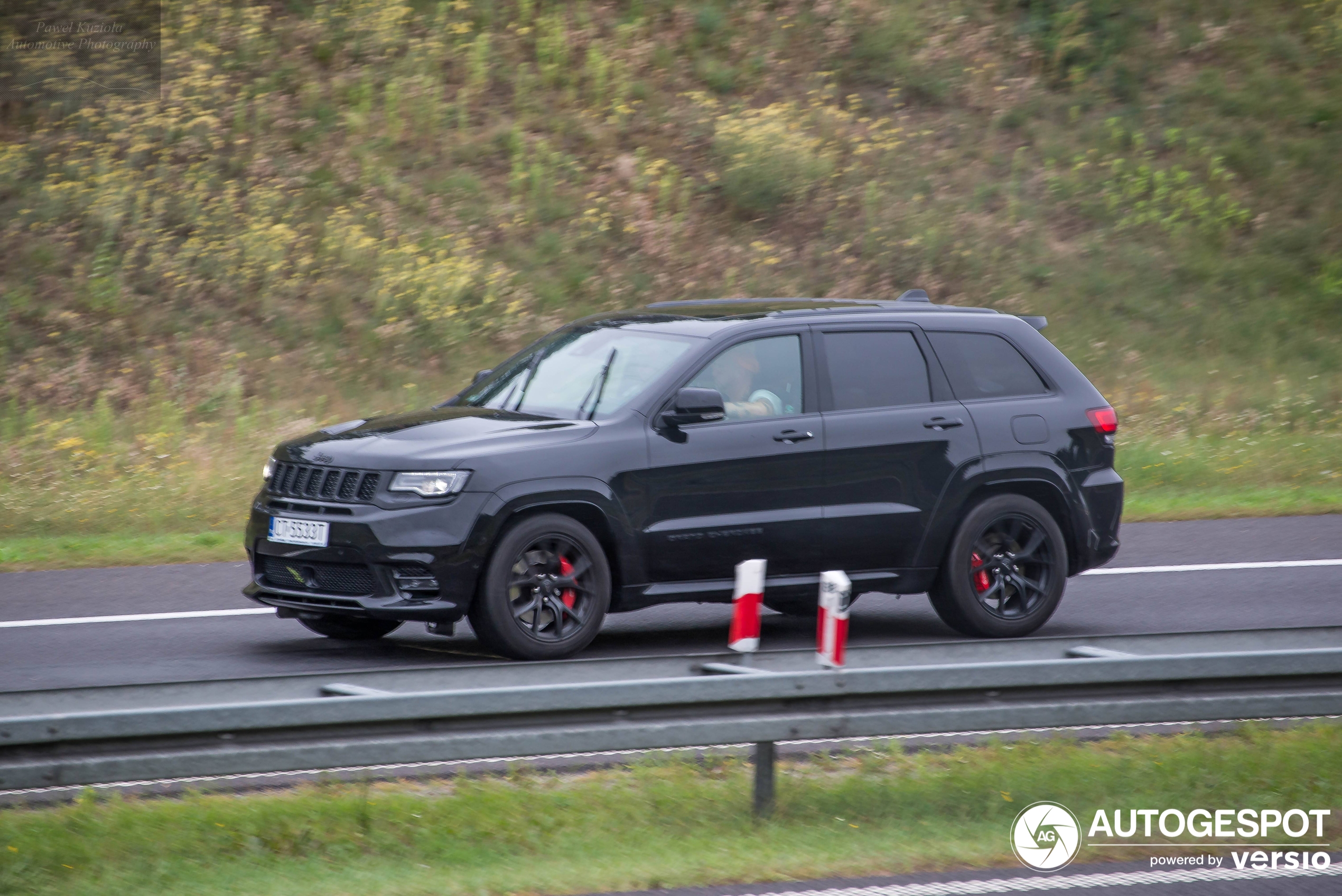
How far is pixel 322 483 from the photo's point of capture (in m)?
8.18

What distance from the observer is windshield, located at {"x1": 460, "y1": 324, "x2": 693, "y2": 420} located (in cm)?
872

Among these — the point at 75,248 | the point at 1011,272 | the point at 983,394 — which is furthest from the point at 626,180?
the point at 983,394

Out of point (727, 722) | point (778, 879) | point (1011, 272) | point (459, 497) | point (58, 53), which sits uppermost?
point (58, 53)

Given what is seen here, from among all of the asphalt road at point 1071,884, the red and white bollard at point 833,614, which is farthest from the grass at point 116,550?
the asphalt road at point 1071,884

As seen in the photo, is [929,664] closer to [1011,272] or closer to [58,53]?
[1011,272]

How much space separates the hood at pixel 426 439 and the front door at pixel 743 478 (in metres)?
0.56

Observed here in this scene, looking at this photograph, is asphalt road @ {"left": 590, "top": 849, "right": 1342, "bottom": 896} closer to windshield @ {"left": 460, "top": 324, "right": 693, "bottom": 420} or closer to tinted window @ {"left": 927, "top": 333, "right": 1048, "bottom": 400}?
windshield @ {"left": 460, "top": 324, "right": 693, "bottom": 420}

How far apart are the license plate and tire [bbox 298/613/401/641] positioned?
0.72m

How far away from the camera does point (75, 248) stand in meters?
21.1

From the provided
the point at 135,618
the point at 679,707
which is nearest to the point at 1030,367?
the point at 679,707

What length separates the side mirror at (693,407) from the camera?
8344 mm

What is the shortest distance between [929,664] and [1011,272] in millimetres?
18531

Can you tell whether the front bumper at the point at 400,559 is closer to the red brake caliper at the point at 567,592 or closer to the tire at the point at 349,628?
the red brake caliper at the point at 567,592

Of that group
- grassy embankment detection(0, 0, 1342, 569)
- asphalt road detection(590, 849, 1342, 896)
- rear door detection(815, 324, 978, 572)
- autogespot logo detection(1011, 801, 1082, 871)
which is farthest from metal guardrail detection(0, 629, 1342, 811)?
grassy embankment detection(0, 0, 1342, 569)
